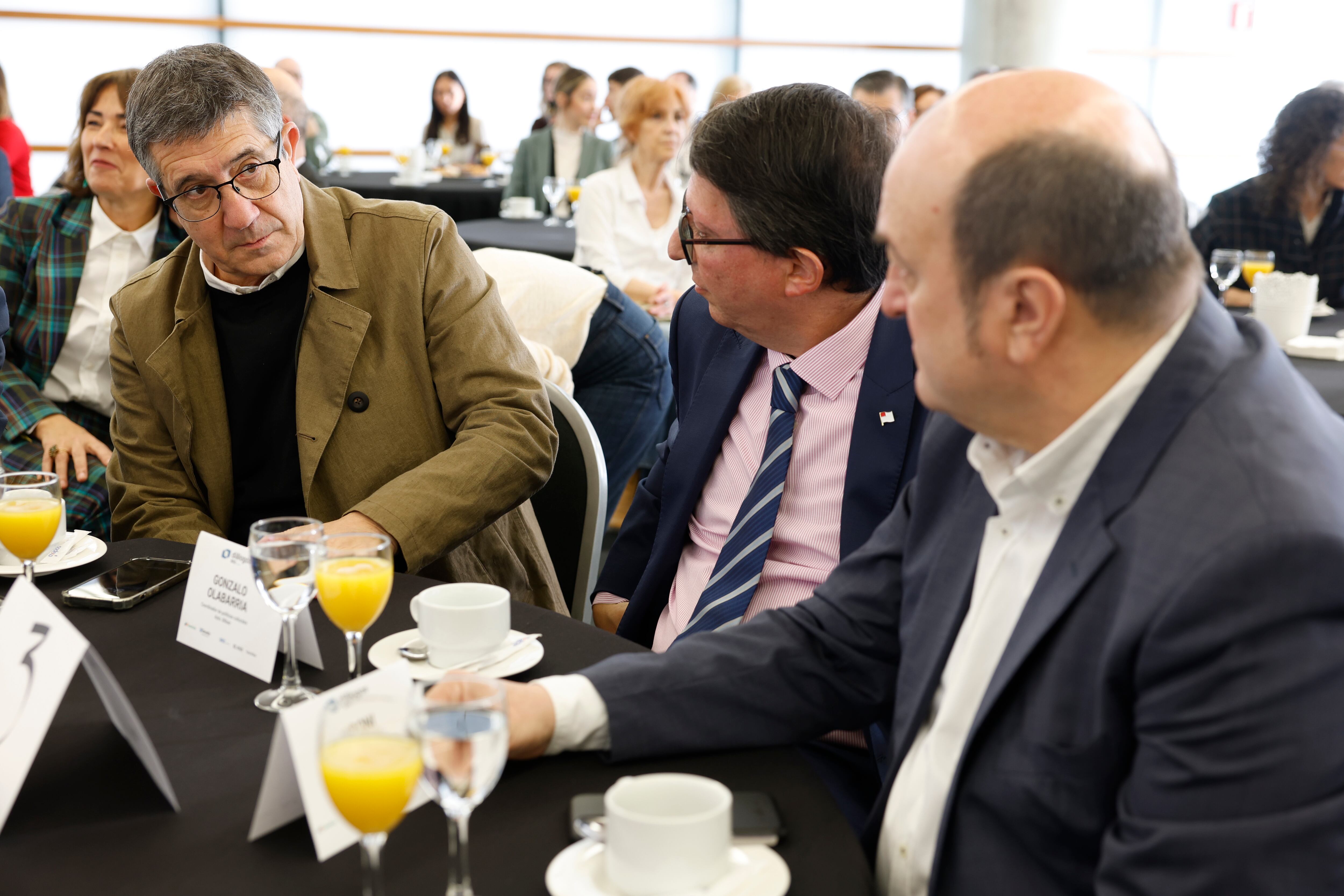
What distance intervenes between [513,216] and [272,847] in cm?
590

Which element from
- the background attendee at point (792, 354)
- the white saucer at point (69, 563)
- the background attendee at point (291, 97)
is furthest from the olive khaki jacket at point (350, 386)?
the background attendee at point (291, 97)

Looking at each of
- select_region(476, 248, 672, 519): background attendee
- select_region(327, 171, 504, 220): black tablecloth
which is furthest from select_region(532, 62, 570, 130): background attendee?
select_region(476, 248, 672, 519): background attendee

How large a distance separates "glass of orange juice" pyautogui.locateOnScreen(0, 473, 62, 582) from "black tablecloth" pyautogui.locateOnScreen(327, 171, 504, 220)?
5.90 metres

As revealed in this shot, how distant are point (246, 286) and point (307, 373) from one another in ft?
0.67

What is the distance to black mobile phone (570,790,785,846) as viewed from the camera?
0.90 meters

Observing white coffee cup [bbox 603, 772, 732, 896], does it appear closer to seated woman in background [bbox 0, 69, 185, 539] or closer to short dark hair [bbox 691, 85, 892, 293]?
short dark hair [bbox 691, 85, 892, 293]

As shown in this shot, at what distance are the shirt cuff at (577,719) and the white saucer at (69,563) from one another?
817 mm

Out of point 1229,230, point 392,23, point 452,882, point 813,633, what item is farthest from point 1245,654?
point 392,23

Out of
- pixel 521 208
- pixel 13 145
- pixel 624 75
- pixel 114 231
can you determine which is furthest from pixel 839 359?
pixel 624 75

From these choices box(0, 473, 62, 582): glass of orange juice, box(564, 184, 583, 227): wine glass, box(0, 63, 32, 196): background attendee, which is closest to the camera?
box(0, 473, 62, 582): glass of orange juice

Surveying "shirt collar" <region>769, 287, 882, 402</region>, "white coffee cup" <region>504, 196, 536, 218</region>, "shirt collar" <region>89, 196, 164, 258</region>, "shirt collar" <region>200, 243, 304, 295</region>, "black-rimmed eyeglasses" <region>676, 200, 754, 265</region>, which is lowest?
"shirt collar" <region>769, 287, 882, 402</region>

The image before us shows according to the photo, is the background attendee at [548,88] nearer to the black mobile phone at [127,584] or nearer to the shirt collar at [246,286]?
the shirt collar at [246,286]

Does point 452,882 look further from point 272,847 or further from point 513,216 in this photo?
point 513,216

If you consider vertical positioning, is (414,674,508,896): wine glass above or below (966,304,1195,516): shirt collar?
below
